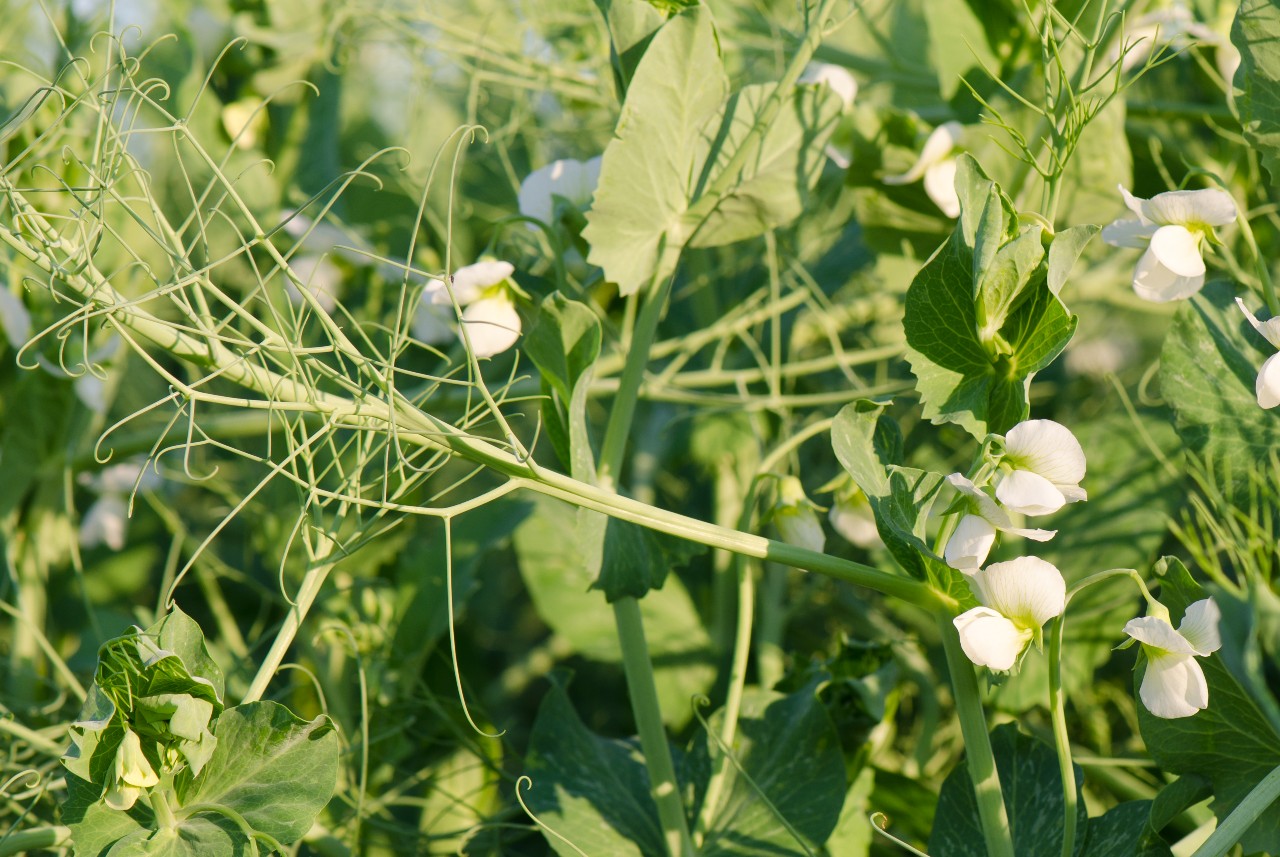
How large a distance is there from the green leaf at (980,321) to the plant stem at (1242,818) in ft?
0.56

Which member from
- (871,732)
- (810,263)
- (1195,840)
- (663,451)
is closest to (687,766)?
(871,732)

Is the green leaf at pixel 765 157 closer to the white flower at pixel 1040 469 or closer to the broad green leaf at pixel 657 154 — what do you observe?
the broad green leaf at pixel 657 154

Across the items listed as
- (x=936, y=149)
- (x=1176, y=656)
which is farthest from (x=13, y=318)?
(x=1176, y=656)

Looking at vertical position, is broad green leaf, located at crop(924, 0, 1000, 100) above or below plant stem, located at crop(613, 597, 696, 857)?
above

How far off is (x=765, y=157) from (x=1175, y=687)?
12.6 inches

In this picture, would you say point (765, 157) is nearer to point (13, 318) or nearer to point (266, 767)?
point (266, 767)

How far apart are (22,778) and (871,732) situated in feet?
1.62

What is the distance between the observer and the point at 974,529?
41cm

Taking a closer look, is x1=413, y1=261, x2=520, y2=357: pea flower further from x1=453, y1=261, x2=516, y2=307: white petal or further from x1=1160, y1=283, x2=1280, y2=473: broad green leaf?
x1=1160, y1=283, x2=1280, y2=473: broad green leaf

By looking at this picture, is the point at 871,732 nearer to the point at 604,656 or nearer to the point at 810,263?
the point at 604,656

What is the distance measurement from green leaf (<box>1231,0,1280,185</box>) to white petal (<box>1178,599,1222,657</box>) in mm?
255

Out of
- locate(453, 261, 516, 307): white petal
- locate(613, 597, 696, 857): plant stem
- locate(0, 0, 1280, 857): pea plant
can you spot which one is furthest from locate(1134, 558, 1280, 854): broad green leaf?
locate(453, 261, 516, 307): white petal

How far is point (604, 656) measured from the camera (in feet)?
2.62

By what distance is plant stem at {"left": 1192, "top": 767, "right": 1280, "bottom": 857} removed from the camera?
41 cm
